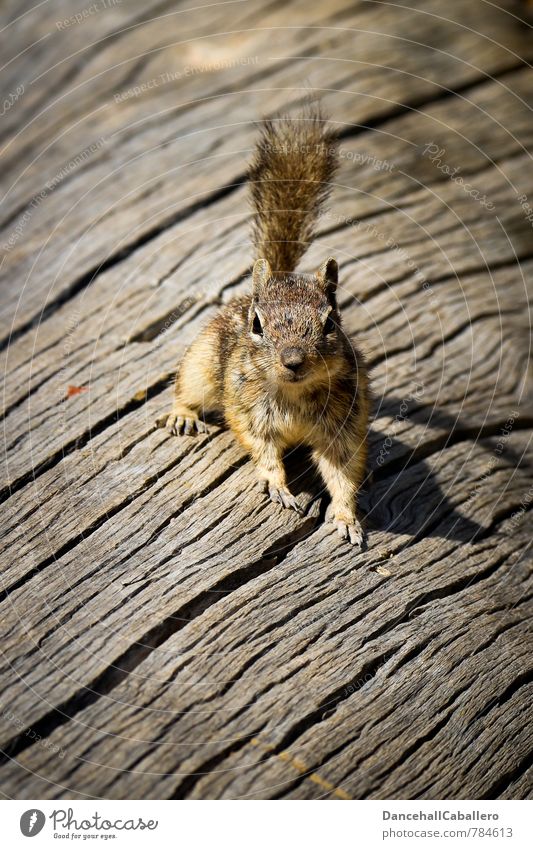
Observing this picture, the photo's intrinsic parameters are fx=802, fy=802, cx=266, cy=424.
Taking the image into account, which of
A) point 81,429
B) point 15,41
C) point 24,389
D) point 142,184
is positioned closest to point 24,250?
point 142,184

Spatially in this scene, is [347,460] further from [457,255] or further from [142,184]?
[142,184]

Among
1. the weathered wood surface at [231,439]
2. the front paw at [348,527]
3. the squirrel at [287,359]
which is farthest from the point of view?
the squirrel at [287,359]

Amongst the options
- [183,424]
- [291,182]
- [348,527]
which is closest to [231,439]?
[183,424]

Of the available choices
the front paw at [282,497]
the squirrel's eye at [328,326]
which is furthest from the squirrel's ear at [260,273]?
the front paw at [282,497]

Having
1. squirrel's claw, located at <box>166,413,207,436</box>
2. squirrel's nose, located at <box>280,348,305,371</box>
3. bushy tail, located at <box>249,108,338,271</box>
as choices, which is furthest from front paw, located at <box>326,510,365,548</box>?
bushy tail, located at <box>249,108,338,271</box>

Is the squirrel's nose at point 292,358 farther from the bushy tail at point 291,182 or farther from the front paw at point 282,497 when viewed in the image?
the bushy tail at point 291,182

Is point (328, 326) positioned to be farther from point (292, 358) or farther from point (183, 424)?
point (183, 424)
